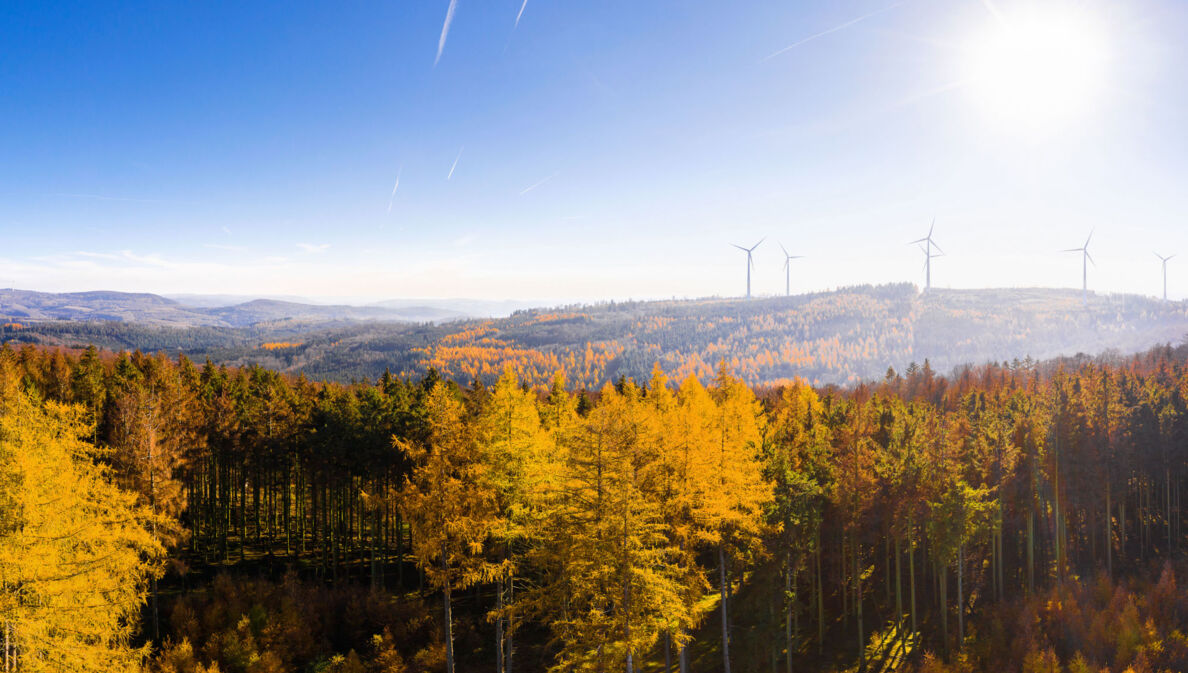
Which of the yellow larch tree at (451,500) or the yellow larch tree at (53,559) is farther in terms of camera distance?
the yellow larch tree at (451,500)

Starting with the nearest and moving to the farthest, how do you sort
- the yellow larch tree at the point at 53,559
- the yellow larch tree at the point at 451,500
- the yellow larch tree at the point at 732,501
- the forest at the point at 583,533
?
the yellow larch tree at the point at 53,559 → the forest at the point at 583,533 → the yellow larch tree at the point at 732,501 → the yellow larch tree at the point at 451,500

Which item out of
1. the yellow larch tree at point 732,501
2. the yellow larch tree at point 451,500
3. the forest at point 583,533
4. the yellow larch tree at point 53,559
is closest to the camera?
Answer: the yellow larch tree at point 53,559

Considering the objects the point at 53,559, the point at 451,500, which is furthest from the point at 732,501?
the point at 53,559

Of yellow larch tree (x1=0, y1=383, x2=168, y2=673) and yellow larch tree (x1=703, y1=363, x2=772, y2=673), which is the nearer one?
yellow larch tree (x1=0, y1=383, x2=168, y2=673)

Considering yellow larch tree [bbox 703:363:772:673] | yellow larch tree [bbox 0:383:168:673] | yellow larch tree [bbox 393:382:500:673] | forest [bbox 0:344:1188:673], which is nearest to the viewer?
yellow larch tree [bbox 0:383:168:673]

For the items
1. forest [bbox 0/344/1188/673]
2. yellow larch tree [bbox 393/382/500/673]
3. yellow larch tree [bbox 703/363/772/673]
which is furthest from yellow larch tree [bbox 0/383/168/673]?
yellow larch tree [bbox 703/363/772/673]

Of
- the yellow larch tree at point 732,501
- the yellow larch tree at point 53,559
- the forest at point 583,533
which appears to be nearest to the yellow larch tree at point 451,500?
the forest at point 583,533

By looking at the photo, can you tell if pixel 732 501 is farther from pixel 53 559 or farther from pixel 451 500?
pixel 53 559

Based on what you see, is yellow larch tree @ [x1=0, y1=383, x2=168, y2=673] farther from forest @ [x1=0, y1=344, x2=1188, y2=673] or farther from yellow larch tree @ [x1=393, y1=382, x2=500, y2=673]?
yellow larch tree @ [x1=393, y1=382, x2=500, y2=673]

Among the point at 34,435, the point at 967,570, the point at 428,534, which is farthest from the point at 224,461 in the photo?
the point at 967,570

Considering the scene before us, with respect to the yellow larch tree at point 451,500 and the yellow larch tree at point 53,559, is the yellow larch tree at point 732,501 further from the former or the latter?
the yellow larch tree at point 53,559
